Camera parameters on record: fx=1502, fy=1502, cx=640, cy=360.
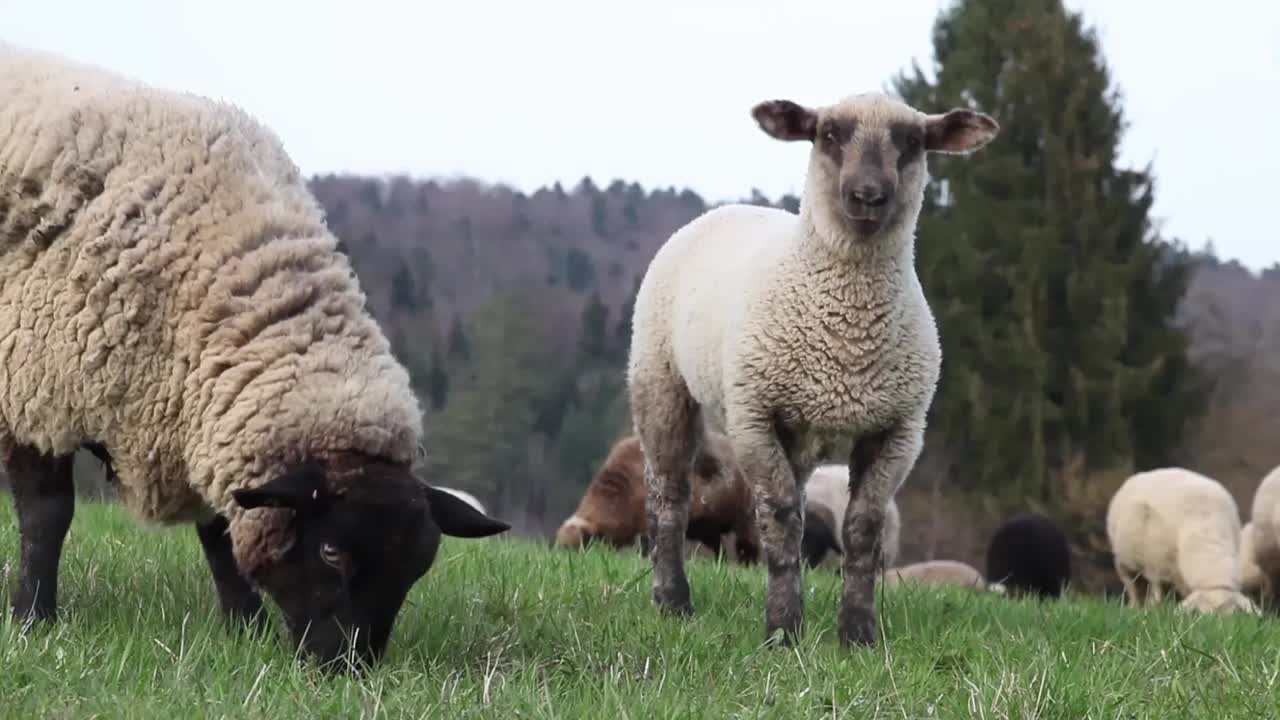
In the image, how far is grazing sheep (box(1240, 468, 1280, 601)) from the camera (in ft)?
43.9

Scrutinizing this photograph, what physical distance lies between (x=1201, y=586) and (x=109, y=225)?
1104 centimetres

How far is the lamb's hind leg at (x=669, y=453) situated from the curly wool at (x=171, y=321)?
1991 millimetres

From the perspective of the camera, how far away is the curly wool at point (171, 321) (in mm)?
4887

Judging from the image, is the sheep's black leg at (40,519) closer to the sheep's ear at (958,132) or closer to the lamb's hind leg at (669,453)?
the lamb's hind leg at (669,453)

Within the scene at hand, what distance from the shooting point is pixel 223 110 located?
5648 mm

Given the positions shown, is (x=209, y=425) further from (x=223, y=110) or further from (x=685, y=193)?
(x=685, y=193)

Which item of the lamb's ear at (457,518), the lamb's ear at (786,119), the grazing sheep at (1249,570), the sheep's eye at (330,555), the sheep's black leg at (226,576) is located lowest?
the grazing sheep at (1249,570)

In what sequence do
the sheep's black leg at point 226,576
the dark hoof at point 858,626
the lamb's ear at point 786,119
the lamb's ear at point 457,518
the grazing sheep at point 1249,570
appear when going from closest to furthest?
the lamb's ear at point 457,518 < the sheep's black leg at point 226,576 < the dark hoof at point 858,626 < the lamb's ear at point 786,119 < the grazing sheep at point 1249,570

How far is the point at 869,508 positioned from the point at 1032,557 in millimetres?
8762

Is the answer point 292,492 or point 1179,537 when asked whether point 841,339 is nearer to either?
point 292,492

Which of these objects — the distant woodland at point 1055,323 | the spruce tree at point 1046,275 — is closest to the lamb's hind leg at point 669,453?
the distant woodland at point 1055,323

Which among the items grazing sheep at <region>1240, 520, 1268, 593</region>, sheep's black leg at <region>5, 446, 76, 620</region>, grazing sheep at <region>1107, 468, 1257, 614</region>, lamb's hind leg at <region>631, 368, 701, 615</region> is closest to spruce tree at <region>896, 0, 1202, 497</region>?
grazing sheep at <region>1240, 520, 1268, 593</region>

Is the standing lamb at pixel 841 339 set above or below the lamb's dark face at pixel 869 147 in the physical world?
below

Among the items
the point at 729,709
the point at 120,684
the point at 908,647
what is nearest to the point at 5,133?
the point at 120,684
